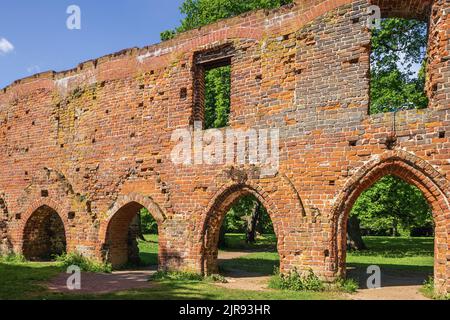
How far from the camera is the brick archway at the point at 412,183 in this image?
7.15m

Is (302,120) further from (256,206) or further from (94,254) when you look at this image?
(256,206)

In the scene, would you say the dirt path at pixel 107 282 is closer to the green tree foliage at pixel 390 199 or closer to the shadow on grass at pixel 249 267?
the shadow on grass at pixel 249 267

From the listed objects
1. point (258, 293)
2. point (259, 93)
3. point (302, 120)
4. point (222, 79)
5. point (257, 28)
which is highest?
point (222, 79)

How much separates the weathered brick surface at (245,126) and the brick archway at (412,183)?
0.07 ft

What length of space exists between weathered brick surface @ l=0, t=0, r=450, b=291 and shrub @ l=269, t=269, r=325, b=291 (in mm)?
176

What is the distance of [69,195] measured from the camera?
1241 cm

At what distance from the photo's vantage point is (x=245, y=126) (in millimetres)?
9531

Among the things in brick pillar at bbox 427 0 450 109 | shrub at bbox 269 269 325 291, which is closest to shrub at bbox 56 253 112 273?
shrub at bbox 269 269 325 291

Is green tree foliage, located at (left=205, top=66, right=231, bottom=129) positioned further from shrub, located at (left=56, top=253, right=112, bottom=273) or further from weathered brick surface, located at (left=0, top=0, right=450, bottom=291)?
shrub, located at (left=56, top=253, right=112, bottom=273)

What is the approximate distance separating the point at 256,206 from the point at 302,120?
1259cm

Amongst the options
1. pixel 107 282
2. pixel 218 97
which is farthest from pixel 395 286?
pixel 218 97

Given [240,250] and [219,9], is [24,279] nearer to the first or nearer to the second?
[240,250]

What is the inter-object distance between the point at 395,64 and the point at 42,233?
14.8m
